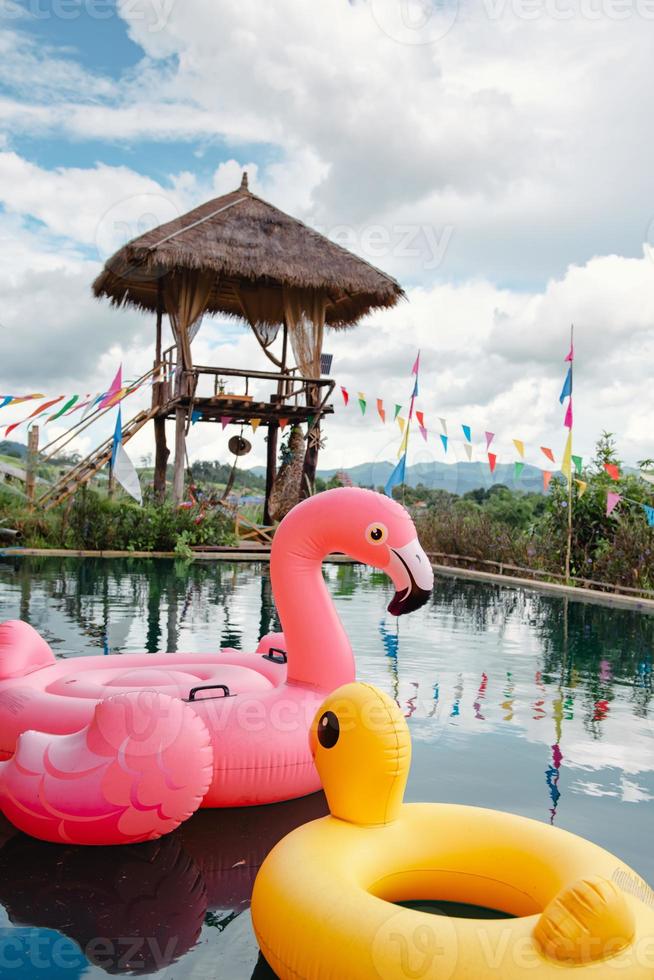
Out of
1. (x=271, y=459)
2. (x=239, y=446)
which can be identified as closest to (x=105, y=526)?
(x=239, y=446)

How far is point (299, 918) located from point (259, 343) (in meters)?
18.4

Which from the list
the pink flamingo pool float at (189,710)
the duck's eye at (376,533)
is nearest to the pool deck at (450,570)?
the pink flamingo pool float at (189,710)

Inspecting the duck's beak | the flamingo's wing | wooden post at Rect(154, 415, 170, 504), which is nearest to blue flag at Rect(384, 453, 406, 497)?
wooden post at Rect(154, 415, 170, 504)

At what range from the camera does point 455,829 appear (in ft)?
9.34

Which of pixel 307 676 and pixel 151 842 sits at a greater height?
pixel 307 676

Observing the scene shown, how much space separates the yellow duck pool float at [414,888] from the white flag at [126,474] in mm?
11038

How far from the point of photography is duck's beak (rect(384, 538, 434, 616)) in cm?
405

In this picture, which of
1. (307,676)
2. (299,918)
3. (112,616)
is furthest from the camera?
(112,616)

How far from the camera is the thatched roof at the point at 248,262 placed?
56.5ft

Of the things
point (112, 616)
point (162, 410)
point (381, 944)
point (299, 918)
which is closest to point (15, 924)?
point (299, 918)

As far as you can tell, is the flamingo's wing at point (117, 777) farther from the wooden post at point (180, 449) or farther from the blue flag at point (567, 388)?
the wooden post at point (180, 449)

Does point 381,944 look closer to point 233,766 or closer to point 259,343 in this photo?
point 233,766

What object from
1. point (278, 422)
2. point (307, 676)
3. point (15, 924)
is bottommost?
point (15, 924)

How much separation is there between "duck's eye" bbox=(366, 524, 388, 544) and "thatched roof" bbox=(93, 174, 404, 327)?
14.0m
